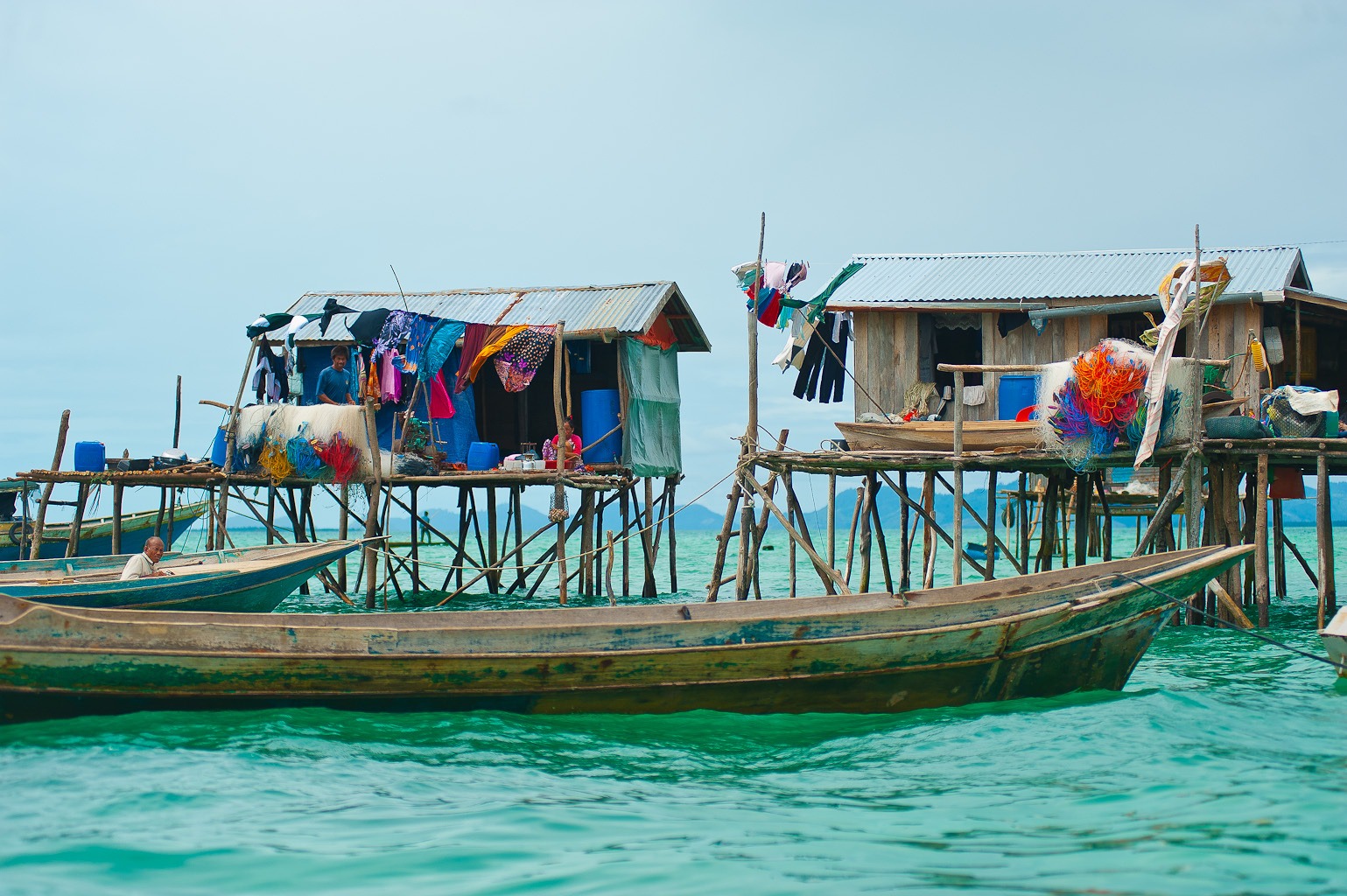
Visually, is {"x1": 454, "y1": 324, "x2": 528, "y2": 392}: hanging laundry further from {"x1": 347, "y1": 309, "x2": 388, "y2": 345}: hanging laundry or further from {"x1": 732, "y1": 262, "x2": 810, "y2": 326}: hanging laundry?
{"x1": 732, "y1": 262, "x2": 810, "y2": 326}: hanging laundry

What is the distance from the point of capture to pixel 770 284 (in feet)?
51.9

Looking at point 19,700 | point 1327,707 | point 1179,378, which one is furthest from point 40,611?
point 1179,378

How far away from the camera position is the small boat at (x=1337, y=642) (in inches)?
420

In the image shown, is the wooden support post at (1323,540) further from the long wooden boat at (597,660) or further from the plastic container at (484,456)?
the plastic container at (484,456)

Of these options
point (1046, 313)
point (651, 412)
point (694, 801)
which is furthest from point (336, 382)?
point (694, 801)

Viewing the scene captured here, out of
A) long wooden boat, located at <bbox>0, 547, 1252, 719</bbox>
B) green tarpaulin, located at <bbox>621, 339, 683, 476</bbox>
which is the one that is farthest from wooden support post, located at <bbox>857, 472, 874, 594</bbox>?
long wooden boat, located at <bbox>0, 547, 1252, 719</bbox>

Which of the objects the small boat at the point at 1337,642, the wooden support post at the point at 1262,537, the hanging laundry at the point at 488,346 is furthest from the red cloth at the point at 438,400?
the small boat at the point at 1337,642

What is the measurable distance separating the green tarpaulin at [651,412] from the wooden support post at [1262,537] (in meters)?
9.62

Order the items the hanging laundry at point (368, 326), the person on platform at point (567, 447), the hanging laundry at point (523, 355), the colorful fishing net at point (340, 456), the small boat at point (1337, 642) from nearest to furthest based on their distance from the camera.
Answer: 1. the small boat at point (1337, 642)
2. the colorful fishing net at point (340, 456)
3. the person on platform at point (567, 447)
4. the hanging laundry at point (368, 326)
5. the hanging laundry at point (523, 355)

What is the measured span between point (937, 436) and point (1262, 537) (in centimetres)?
413

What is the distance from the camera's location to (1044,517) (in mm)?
16656

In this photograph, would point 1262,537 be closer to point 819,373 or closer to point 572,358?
point 819,373

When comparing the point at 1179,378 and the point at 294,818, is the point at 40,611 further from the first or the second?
the point at 1179,378

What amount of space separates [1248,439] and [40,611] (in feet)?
41.7
